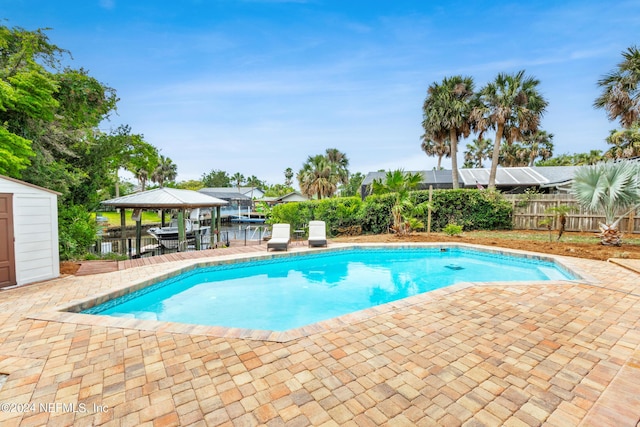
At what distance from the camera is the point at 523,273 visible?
25.9 feet

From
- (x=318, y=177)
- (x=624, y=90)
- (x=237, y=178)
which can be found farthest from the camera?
(x=237, y=178)

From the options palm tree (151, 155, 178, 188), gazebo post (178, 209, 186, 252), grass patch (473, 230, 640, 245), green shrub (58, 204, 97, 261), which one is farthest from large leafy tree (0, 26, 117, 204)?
palm tree (151, 155, 178, 188)

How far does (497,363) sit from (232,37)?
12.5m

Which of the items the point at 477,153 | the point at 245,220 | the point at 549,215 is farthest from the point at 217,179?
the point at 549,215

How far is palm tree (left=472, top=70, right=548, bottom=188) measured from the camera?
53.5 ft

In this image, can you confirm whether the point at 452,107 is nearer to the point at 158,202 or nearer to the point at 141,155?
the point at 158,202

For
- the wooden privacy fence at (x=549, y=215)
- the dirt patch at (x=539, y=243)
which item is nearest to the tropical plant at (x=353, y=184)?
the wooden privacy fence at (x=549, y=215)

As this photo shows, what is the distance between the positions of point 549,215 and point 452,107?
→ 8528 millimetres

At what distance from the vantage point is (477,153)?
38906 millimetres

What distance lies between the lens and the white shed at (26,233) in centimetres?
519

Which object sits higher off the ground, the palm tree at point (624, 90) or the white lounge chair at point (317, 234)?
the palm tree at point (624, 90)

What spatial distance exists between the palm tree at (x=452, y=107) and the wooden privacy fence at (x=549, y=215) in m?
6.19

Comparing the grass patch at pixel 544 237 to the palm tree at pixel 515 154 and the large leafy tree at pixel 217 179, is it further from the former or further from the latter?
the large leafy tree at pixel 217 179

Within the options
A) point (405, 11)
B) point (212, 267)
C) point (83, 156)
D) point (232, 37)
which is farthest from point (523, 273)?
point (83, 156)
